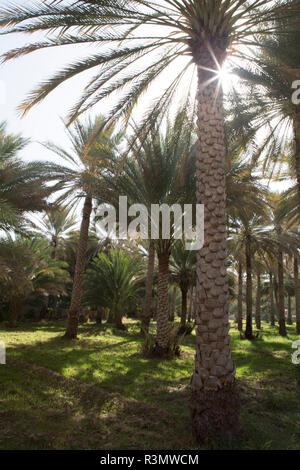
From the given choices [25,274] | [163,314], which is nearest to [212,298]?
[163,314]

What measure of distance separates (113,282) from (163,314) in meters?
8.85

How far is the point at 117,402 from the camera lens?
6090 millimetres

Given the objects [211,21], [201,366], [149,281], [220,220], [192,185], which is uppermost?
[211,21]

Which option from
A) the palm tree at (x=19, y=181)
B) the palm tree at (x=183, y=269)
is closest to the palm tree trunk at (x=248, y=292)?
the palm tree at (x=183, y=269)

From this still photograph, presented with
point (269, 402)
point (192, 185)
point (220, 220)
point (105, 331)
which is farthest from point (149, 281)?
point (220, 220)

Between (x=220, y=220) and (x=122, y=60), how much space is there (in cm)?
442

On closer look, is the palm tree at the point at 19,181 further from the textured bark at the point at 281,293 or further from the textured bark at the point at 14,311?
the textured bark at the point at 281,293

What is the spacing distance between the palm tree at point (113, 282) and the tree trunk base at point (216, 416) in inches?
599

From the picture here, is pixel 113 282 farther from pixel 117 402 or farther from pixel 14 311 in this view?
pixel 117 402

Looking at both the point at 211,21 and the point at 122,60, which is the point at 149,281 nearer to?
the point at 122,60

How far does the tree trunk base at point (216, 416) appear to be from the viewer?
4586 millimetres

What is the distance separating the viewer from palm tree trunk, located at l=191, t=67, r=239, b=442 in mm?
4707

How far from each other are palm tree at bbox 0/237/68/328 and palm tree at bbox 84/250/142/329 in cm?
203

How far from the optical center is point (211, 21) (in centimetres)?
568
